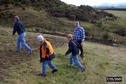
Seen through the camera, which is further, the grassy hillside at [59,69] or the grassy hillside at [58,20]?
the grassy hillside at [58,20]

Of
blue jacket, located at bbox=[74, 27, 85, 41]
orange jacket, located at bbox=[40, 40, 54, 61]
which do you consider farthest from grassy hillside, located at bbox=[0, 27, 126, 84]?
blue jacket, located at bbox=[74, 27, 85, 41]

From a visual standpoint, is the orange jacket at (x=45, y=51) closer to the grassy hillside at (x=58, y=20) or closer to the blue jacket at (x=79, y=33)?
the blue jacket at (x=79, y=33)

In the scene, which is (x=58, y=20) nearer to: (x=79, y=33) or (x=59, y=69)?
(x=79, y=33)

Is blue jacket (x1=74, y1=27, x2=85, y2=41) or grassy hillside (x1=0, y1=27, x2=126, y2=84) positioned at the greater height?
blue jacket (x1=74, y1=27, x2=85, y2=41)

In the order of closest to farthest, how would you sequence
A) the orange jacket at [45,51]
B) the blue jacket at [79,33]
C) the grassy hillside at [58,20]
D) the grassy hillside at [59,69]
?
the orange jacket at [45,51], the grassy hillside at [59,69], the blue jacket at [79,33], the grassy hillside at [58,20]

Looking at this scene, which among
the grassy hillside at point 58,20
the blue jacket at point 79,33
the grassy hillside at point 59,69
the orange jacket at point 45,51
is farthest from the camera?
the grassy hillside at point 58,20

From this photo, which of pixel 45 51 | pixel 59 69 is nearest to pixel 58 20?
pixel 59 69

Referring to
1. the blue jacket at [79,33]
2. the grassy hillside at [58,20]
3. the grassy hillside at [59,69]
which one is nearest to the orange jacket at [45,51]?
the grassy hillside at [59,69]

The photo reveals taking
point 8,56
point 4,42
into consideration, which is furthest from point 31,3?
point 8,56

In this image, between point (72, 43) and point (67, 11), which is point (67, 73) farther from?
point (67, 11)

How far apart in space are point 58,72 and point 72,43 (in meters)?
1.42

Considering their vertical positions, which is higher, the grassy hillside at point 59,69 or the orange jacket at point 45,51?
the orange jacket at point 45,51

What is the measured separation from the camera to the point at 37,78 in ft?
20.5

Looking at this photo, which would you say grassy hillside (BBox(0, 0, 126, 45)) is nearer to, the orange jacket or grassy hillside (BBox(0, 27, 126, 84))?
grassy hillside (BBox(0, 27, 126, 84))
